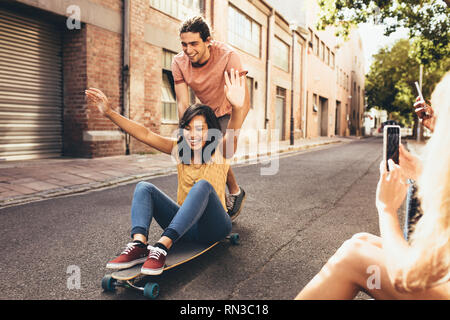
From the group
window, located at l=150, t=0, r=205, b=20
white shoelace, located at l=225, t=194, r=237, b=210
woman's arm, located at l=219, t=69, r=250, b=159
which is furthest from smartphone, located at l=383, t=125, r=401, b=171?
window, located at l=150, t=0, r=205, b=20

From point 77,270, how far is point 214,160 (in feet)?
4.06

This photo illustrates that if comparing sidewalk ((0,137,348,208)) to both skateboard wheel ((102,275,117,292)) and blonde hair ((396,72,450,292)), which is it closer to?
skateboard wheel ((102,275,117,292))

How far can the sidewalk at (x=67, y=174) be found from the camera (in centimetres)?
522

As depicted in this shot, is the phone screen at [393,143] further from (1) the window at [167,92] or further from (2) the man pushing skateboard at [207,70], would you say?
(1) the window at [167,92]

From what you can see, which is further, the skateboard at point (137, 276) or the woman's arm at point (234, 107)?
the woman's arm at point (234, 107)

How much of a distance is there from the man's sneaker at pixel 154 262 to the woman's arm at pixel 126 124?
82 centimetres

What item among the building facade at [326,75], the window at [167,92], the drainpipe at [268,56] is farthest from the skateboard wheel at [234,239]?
the drainpipe at [268,56]

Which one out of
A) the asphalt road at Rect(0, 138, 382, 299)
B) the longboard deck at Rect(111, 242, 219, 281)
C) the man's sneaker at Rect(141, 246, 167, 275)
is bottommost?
the asphalt road at Rect(0, 138, 382, 299)

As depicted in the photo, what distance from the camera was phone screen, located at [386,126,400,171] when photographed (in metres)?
1.64

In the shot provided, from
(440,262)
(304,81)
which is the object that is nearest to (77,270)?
(440,262)

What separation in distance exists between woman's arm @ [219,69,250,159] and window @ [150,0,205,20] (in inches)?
375

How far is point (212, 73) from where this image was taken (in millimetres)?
3525

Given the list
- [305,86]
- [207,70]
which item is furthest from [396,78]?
[207,70]
